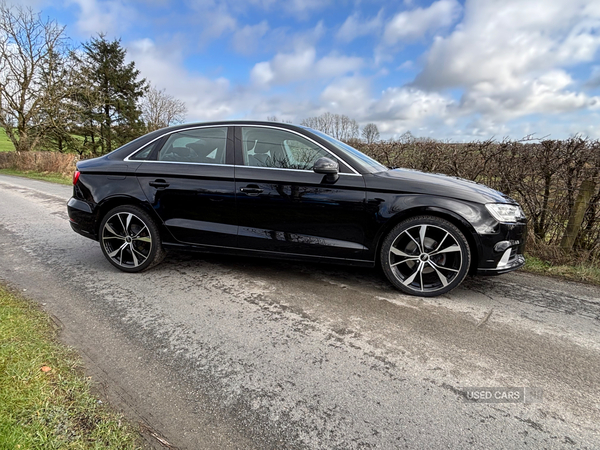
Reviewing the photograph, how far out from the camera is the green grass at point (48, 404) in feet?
5.12

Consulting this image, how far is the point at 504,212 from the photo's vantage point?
10.2 ft

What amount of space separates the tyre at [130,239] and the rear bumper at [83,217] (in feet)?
0.54

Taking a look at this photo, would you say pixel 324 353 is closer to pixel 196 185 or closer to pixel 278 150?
pixel 278 150

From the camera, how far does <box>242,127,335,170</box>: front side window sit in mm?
3383

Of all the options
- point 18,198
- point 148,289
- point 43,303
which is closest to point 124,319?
point 148,289

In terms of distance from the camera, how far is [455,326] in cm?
270

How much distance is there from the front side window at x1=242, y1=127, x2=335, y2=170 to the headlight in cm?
157

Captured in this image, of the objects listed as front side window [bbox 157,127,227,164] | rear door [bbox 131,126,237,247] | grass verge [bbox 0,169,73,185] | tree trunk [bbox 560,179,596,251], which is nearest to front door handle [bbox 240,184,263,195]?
rear door [bbox 131,126,237,247]

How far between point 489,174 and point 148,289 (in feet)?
15.9

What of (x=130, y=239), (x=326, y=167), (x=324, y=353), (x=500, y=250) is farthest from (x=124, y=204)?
(x=500, y=250)

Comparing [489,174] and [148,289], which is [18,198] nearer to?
[148,289]

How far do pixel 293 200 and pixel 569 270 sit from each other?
349 centimetres

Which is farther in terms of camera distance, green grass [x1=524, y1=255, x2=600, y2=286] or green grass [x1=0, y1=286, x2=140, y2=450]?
green grass [x1=524, y1=255, x2=600, y2=286]

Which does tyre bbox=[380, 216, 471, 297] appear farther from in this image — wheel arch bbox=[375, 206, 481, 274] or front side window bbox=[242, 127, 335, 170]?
front side window bbox=[242, 127, 335, 170]
